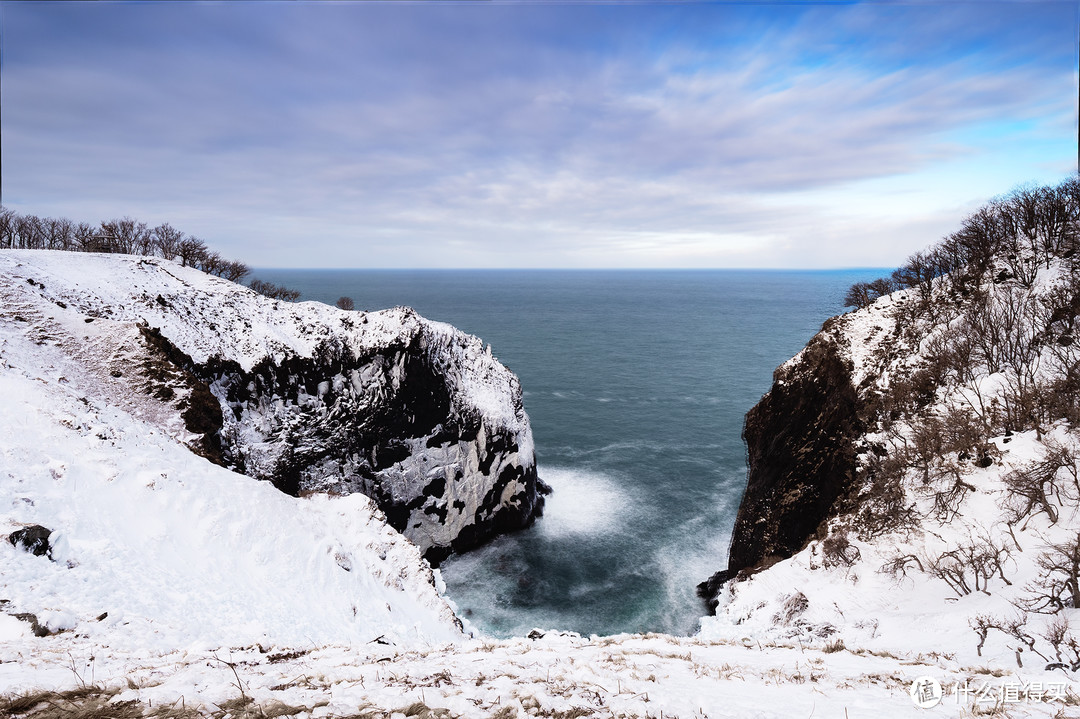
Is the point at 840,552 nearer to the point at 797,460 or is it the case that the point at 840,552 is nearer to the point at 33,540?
the point at 797,460

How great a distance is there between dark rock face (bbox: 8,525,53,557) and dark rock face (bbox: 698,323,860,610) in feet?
103

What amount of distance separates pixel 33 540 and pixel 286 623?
7627 millimetres

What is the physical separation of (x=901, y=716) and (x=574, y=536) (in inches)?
1241

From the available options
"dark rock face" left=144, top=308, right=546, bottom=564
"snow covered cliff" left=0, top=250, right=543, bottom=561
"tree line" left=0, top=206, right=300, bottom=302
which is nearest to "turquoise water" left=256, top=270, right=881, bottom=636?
"dark rock face" left=144, top=308, right=546, bottom=564

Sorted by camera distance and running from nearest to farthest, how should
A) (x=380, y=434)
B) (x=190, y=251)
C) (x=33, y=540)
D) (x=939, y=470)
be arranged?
1. (x=33, y=540)
2. (x=939, y=470)
3. (x=380, y=434)
4. (x=190, y=251)

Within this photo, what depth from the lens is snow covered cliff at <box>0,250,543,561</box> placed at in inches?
1046

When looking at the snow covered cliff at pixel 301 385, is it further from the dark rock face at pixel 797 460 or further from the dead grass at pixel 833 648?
the dead grass at pixel 833 648

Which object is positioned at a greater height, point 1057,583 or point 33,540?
point 33,540

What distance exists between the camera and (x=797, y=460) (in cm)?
3262

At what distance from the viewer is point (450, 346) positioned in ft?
133

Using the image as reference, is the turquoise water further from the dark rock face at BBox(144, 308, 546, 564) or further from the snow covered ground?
the snow covered ground

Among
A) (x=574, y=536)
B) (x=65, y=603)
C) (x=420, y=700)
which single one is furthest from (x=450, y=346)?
(x=420, y=700)

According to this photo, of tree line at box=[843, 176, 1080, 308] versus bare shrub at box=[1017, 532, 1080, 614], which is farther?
tree line at box=[843, 176, 1080, 308]

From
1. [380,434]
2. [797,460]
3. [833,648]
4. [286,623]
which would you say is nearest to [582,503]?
[797,460]
